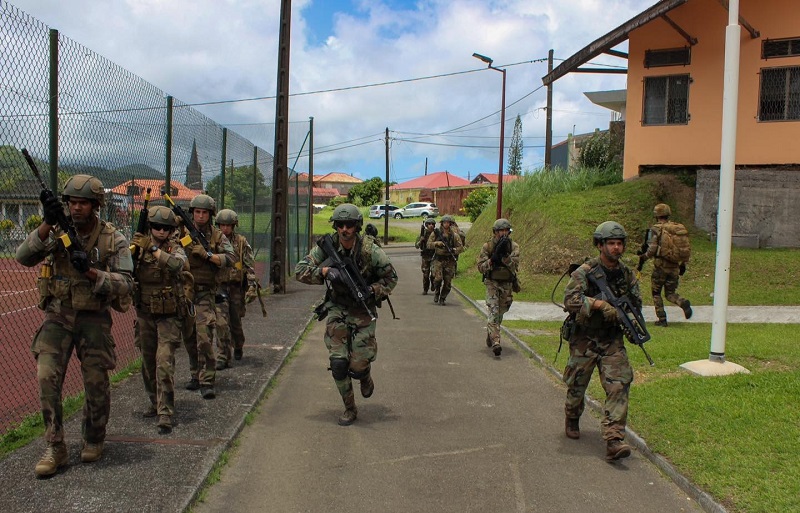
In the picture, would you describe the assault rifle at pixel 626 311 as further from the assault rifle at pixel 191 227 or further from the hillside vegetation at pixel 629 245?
the hillside vegetation at pixel 629 245

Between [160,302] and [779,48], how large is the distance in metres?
16.8

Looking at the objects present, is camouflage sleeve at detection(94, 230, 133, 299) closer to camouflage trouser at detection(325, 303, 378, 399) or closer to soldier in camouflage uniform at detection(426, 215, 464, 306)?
camouflage trouser at detection(325, 303, 378, 399)

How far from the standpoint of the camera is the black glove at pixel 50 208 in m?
4.13

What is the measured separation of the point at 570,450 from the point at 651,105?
1552cm

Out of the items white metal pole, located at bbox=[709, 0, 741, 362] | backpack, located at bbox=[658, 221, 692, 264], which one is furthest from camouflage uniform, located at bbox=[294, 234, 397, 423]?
backpack, located at bbox=[658, 221, 692, 264]

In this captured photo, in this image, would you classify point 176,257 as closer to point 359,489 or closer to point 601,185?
point 359,489

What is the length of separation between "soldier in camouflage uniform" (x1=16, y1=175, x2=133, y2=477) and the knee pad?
6.00 feet

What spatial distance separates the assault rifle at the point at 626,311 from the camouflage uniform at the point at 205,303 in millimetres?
3596

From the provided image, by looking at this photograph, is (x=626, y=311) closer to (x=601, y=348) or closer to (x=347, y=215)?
(x=601, y=348)

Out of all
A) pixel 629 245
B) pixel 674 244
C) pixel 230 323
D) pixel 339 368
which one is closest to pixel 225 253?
pixel 230 323

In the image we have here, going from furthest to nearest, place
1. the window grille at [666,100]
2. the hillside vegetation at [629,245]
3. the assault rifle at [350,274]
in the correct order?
1. the window grille at [666,100]
2. the hillside vegetation at [629,245]
3. the assault rifle at [350,274]

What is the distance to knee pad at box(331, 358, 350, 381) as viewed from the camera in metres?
5.88

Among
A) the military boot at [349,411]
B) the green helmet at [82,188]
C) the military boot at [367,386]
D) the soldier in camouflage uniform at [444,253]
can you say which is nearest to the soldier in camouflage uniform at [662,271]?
the soldier in camouflage uniform at [444,253]

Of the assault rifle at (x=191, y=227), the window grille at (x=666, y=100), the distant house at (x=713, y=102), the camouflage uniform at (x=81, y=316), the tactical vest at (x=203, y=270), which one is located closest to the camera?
the camouflage uniform at (x=81, y=316)
